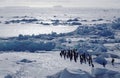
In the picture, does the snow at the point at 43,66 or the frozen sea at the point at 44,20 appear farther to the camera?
the frozen sea at the point at 44,20

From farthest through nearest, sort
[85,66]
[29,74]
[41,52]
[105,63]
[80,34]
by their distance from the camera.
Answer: [80,34] → [41,52] → [105,63] → [85,66] → [29,74]

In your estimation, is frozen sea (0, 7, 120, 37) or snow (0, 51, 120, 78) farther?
frozen sea (0, 7, 120, 37)

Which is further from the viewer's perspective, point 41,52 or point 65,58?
point 41,52

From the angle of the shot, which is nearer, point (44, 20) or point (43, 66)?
point (43, 66)

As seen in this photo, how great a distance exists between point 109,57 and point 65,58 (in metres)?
2.86

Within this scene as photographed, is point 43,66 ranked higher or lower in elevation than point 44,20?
higher

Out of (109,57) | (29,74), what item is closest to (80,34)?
(109,57)

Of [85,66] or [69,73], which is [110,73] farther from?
[85,66]

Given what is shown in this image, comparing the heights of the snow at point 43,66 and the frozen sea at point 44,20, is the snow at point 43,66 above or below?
above

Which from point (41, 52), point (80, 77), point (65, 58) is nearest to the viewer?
point (80, 77)

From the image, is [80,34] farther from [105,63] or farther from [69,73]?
[69,73]

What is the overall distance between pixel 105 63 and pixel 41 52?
603 cm

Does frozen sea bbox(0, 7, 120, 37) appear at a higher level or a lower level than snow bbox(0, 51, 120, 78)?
lower

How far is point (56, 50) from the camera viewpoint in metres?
24.0
